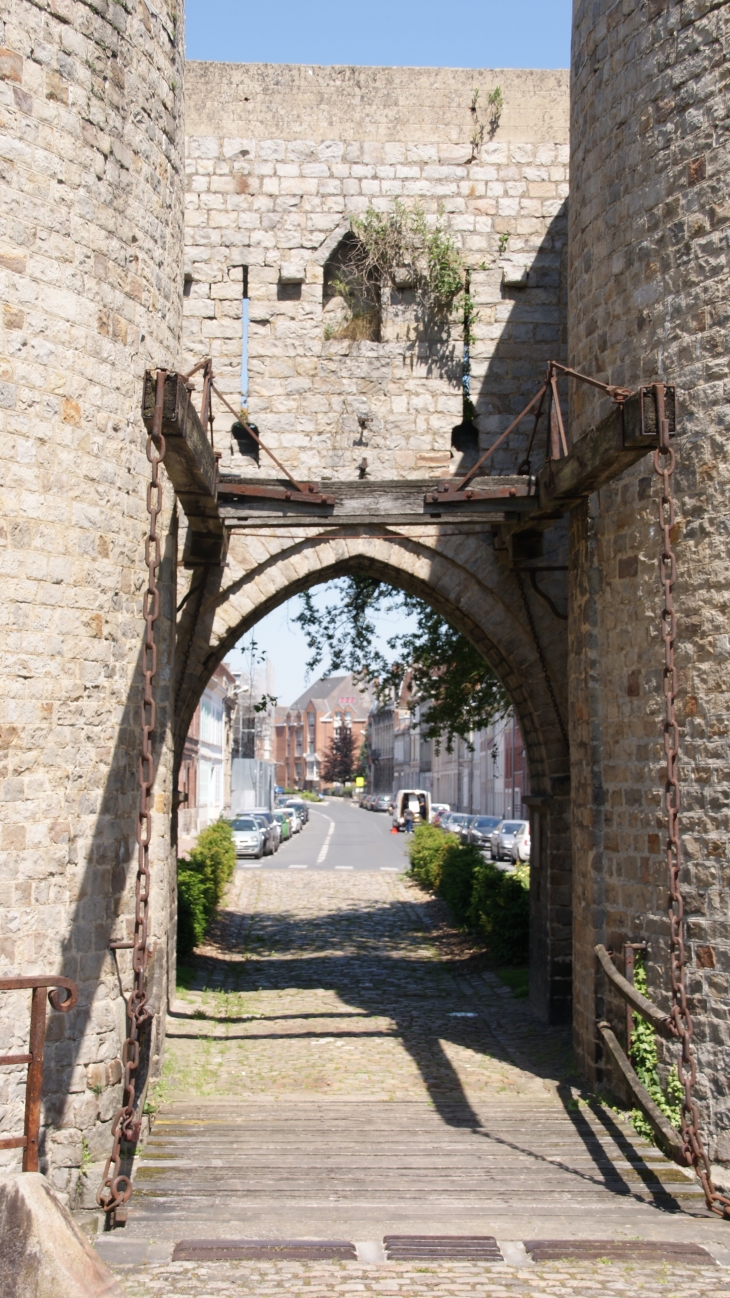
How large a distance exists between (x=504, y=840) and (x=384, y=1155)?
2083cm

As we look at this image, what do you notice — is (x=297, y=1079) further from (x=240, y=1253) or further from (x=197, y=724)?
(x=197, y=724)

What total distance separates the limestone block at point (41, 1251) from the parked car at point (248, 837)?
24.1 m

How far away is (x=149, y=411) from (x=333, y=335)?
517 centimetres

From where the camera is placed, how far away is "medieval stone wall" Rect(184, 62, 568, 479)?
409 inches

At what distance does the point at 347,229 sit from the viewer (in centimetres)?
1052

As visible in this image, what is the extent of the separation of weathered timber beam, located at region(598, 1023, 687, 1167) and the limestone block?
3.45 meters

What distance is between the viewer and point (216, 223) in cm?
1046

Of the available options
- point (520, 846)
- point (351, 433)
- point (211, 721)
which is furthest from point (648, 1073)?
point (211, 721)

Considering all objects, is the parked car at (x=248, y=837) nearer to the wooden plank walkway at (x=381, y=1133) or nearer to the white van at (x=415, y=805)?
the white van at (x=415, y=805)

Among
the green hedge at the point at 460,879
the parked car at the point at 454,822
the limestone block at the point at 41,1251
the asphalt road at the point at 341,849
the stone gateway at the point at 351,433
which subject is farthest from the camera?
the parked car at the point at 454,822

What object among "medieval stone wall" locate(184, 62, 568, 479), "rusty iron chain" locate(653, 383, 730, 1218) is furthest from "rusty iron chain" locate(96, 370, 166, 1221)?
"medieval stone wall" locate(184, 62, 568, 479)

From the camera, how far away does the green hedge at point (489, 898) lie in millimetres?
12188

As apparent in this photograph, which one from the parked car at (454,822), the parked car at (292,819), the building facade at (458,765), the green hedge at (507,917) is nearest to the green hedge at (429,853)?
the building facade at (458,765)

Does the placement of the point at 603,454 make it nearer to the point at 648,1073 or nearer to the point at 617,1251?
the point at 648,1073
